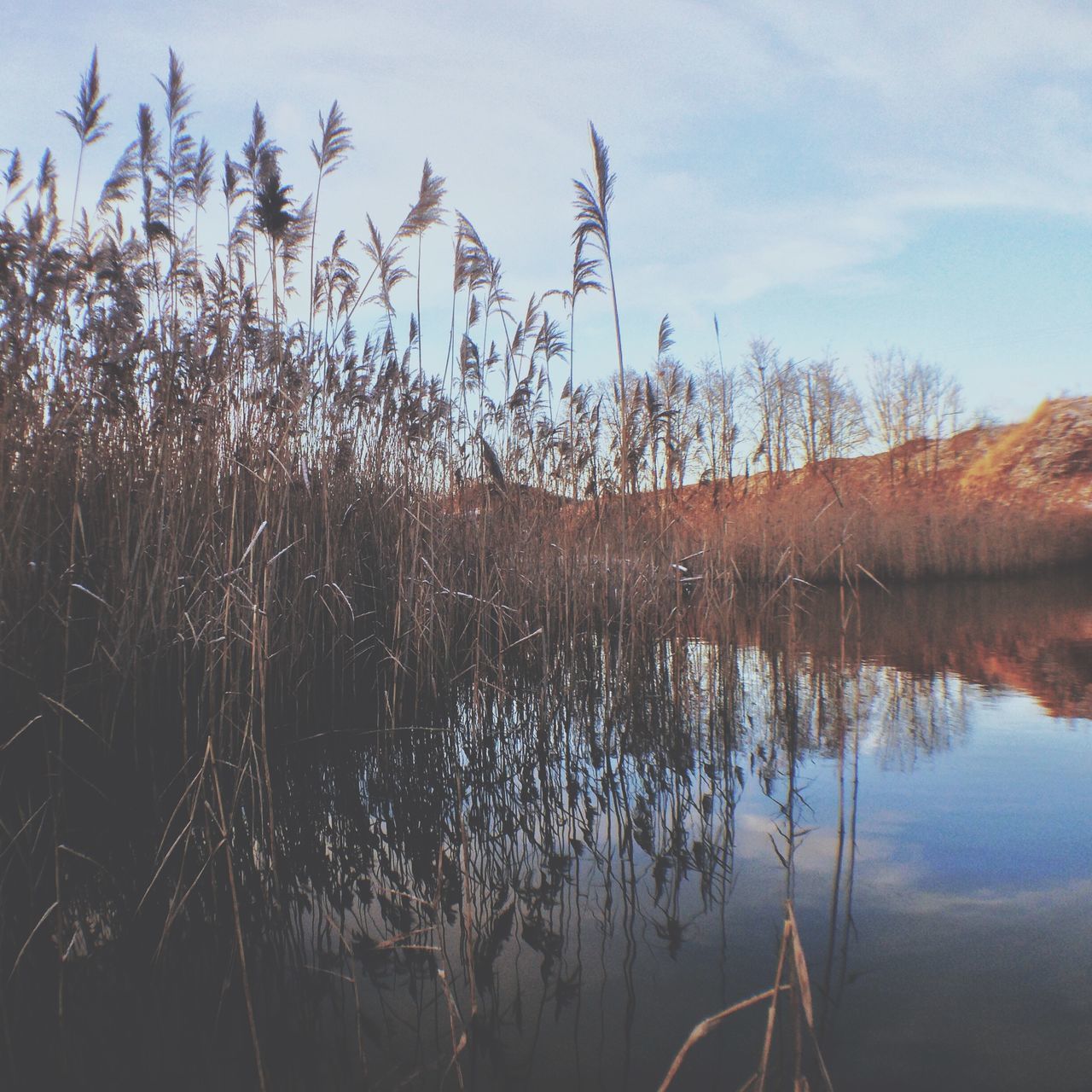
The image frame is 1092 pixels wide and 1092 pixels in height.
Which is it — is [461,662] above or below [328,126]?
below

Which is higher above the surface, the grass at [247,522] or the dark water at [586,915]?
the grass at [247,522]

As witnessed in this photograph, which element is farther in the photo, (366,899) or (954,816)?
(954,816)

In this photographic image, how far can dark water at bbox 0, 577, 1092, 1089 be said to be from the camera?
48.8 inches

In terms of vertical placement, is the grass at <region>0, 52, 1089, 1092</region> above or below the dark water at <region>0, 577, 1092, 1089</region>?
above

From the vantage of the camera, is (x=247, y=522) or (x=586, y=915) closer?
(x=586, y=915)

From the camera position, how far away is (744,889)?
177cm

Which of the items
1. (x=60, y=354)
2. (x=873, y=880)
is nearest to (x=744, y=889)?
Answer: (x=873, y=880)

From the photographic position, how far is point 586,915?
1.67 m

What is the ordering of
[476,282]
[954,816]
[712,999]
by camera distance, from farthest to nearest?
1. [476,282]
2. [954,816]
3. [712,999]

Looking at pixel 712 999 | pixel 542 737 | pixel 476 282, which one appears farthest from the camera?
pixel 476 282

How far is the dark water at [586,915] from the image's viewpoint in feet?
4.07

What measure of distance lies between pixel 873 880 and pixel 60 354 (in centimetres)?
334

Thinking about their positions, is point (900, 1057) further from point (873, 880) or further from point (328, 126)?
point (328, 126)

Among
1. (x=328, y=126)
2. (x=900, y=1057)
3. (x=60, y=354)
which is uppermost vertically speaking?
(x=328, y=126)
